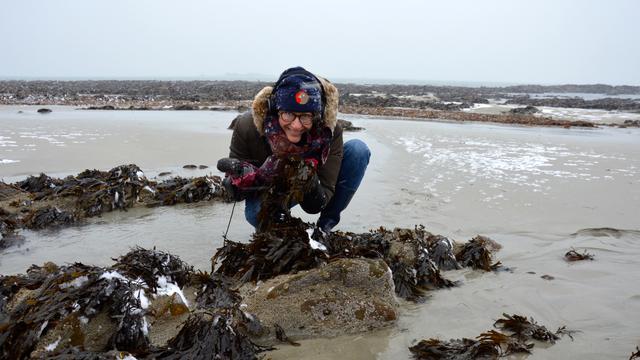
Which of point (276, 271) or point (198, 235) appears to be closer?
point (276, 271)

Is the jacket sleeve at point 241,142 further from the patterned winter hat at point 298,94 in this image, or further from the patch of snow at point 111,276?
the patch of snow at point 111,276

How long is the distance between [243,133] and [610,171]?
5.96 m

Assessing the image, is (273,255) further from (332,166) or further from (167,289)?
(332,166)

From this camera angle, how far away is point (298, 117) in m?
2.65

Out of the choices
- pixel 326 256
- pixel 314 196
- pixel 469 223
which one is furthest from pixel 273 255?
pixel 469 223

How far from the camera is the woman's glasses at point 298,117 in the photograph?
264 centimetres

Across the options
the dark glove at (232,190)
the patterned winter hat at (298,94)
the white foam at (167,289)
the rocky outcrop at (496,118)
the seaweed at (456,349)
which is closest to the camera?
the seaweed at (456,349)

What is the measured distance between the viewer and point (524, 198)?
5.06 m

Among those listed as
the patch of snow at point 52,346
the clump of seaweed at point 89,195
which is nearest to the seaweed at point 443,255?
the patch of snow at point 52,346

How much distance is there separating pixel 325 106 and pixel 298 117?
202mm

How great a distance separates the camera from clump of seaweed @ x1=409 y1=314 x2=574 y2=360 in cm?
191

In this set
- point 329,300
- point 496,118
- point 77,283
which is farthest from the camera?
point 496,118

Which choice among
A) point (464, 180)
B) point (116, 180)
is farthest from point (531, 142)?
point (116, 180)

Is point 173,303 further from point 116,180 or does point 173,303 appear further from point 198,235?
point 116,180
